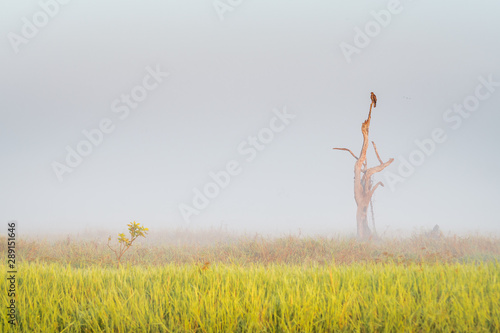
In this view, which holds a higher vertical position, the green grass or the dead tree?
the dead tree

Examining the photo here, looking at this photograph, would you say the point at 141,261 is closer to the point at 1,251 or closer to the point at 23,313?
the point at 1,251

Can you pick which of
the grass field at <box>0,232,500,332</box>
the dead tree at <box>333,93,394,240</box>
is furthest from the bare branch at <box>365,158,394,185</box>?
the grass field at <box>0,232,500,332</box>

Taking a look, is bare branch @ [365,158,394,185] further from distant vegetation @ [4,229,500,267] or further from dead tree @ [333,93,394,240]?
distant vegetation @ [4,229,500,267]

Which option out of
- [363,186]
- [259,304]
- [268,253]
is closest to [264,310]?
[259,304]

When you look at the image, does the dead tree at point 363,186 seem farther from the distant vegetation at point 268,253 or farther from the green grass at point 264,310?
the green grass at point 264,310

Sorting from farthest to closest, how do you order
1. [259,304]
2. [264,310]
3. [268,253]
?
1. [268,253]
2. [259,304]
3. [264,310]

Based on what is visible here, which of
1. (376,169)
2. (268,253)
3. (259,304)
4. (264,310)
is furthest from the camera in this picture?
(376,169)

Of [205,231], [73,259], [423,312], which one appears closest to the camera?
[423,312]

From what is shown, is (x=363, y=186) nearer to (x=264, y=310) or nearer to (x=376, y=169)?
(x=376, y=169)

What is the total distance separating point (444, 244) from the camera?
13.8 meters

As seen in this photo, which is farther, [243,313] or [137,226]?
[137,226]

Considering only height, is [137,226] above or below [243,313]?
above

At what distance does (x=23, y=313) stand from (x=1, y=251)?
905 centimetres

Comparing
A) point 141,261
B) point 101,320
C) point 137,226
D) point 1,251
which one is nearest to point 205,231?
point 141,261
